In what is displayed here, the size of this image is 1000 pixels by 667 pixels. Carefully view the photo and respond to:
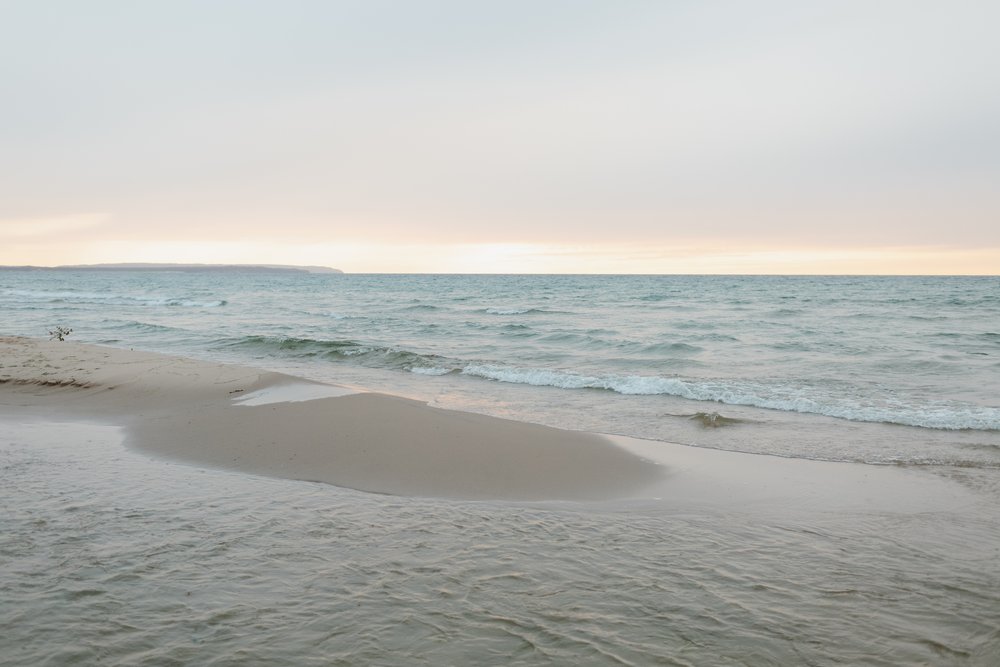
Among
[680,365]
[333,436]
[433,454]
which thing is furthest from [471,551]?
[680,365]

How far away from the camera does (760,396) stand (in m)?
12.9

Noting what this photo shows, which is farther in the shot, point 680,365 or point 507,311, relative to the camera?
point 507,311

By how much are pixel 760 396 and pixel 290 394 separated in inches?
338

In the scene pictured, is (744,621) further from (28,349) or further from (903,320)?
Answer: (903,320)

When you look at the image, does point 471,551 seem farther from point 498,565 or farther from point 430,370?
point 430,370

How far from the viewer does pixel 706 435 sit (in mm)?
9977

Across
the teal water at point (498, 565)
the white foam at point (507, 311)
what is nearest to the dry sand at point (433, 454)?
the teal water at point (498, 565)

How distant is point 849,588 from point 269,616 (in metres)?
3.68

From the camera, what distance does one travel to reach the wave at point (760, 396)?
10789mm

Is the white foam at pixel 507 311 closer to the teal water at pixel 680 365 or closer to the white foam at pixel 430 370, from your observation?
the teal water at pixel 680 365

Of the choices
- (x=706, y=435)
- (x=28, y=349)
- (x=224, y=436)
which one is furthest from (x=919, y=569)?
(x=28, y=349)

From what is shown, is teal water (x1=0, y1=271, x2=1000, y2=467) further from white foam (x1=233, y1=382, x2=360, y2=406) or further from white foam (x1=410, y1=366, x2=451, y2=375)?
white foam (x1=233, y1=382, x2=360, y2=406)

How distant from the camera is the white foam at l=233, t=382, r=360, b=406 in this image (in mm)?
11156

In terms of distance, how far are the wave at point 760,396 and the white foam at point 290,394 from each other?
4.60 metres
